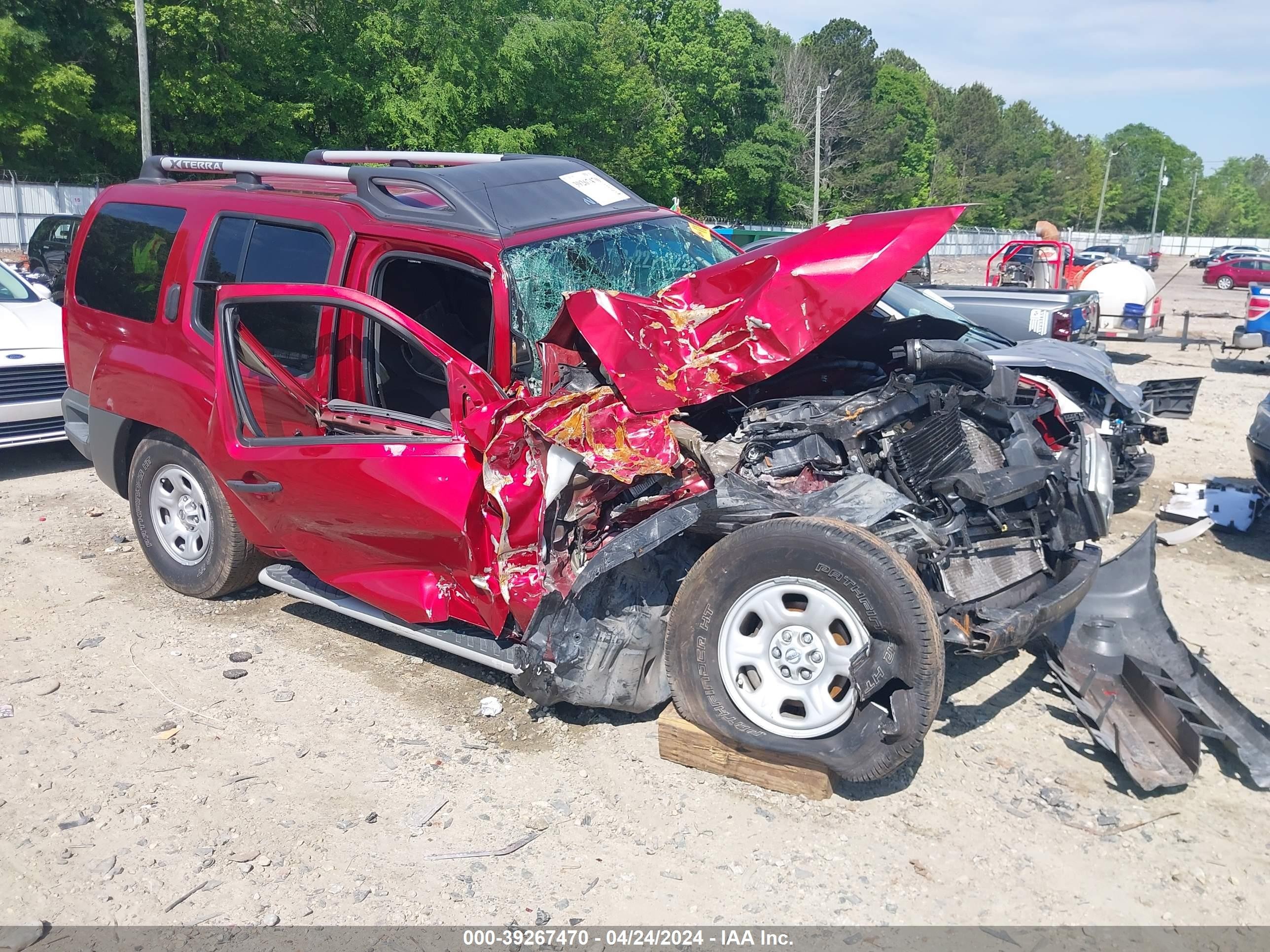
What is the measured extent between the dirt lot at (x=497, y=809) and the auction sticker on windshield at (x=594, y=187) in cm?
258

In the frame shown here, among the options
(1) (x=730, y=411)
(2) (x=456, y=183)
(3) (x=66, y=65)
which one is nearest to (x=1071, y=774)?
(1) (x=730, y=411)

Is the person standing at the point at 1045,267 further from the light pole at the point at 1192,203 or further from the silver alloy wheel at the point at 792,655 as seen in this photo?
the light pole at the point at 1192,203

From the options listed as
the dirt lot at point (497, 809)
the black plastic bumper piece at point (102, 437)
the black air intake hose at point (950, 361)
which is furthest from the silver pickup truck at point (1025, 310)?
the black plastic bumper piece at point (102, 437)

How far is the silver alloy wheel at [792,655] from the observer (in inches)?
134

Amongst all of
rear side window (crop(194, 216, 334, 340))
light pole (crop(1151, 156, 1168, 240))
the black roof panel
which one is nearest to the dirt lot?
rear side window (crop(194, 216, 334, 340))

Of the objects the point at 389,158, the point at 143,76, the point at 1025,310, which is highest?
the point at 143,76

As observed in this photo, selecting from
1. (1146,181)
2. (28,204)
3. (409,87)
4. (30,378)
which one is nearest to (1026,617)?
(30,378)

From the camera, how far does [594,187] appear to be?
5.34 metres

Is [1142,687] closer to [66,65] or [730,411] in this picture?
[730,411]

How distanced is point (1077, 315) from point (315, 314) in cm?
962

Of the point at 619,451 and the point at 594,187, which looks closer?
the point at 619,451

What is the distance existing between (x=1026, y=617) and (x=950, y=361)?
3.49ft

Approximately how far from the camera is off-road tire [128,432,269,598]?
5117mm

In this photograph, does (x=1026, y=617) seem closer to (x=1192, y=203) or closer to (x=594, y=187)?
(x=594, y=187)
